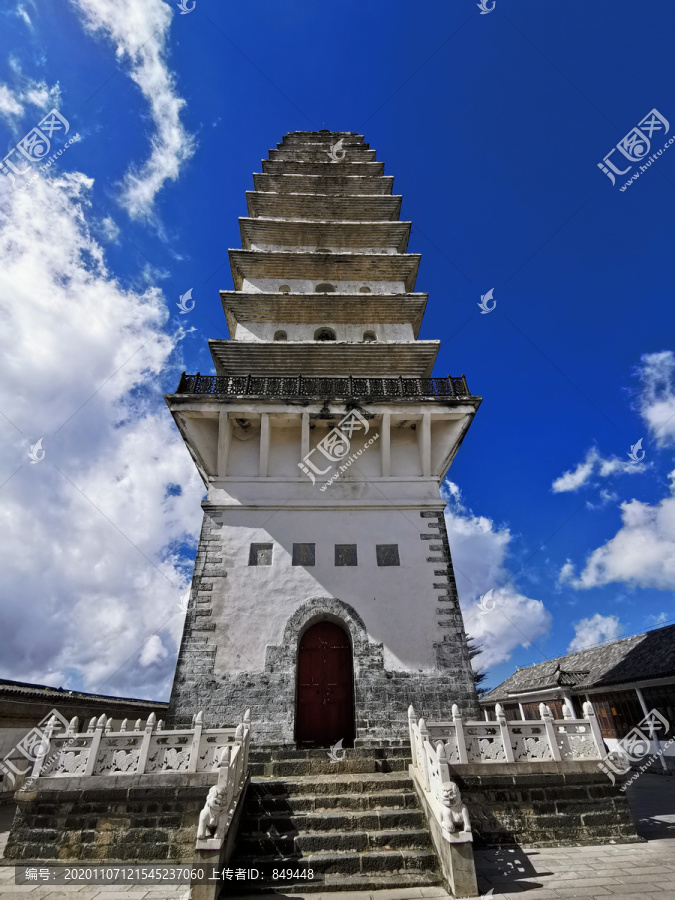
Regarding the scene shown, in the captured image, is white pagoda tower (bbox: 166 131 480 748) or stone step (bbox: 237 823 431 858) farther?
white pagoda tower (bbox: 166 131 480 748)

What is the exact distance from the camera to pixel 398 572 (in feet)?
38.1

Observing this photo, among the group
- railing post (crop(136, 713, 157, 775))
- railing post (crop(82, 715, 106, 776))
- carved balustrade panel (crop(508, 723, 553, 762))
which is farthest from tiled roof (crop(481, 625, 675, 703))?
railing post (crop(82, 715, 106, 776))

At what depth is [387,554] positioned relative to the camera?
466 inches

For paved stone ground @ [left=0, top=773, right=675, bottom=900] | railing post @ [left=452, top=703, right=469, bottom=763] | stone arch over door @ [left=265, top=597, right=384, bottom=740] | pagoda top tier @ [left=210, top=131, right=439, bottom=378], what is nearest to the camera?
paved stone ground @ [left=0, top=773, right=675, bottom=900]

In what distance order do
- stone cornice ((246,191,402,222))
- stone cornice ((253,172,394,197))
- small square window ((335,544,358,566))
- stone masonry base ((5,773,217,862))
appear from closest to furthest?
stone masonry base ((5,773,217,862)), small square window ((335,544,358,566)), stone cornice ((246,191,402,222)), stone cornice ((253,172,394,197))

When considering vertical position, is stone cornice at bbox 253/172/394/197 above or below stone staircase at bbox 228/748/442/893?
above

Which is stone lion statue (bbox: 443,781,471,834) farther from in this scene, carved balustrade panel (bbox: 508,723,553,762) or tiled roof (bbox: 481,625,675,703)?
tiled roof (bbox: 481,625,675,703)

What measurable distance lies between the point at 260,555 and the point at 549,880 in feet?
26.5

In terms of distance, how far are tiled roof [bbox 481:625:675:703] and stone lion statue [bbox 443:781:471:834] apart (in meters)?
14.2

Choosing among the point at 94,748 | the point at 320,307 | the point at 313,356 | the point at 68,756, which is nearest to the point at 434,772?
the point at 94,748

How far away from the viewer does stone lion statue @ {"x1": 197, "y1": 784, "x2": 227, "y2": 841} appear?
5.64 metres
